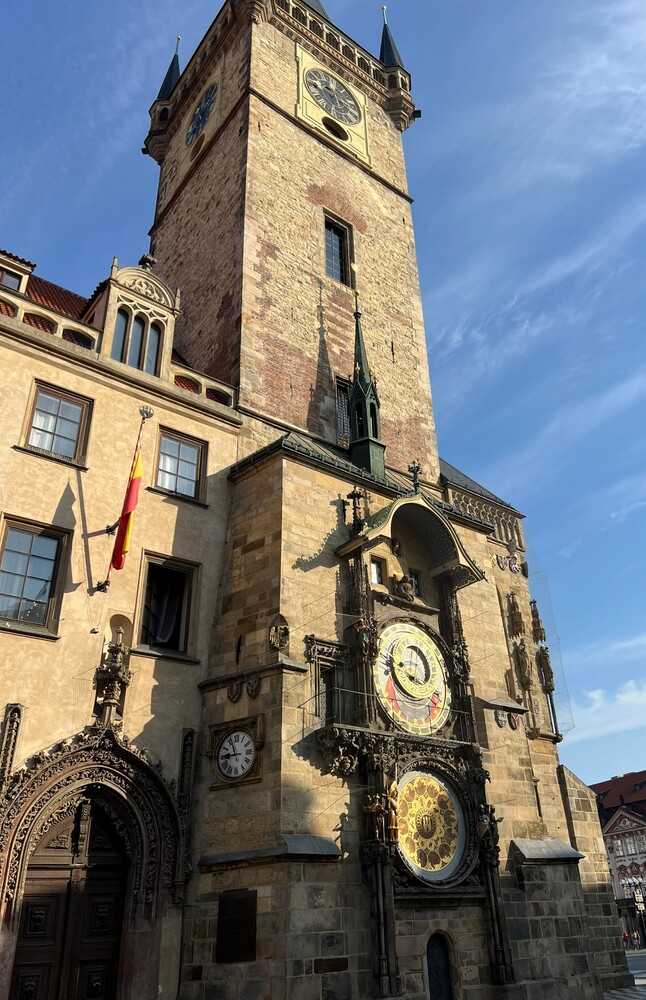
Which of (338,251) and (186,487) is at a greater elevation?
(338,251)

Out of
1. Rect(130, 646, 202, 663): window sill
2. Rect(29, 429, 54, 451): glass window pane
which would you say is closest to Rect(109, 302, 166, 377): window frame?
Rect(29, 429, 54, 451): glass window pane

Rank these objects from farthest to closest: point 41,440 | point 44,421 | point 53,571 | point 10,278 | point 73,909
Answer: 1. point 10,278
2. point 44,421
3. point 41,440
4. point 53,571
5. point 73,909

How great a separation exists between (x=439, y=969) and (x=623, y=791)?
2615 inches

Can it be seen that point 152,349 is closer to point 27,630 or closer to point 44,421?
point 44,421

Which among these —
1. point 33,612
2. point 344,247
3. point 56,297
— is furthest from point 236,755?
point 344,247

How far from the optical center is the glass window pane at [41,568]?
11.6 metres

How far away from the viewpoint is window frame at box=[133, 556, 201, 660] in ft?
40.0

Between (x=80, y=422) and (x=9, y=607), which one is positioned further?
(x=80, y=422)

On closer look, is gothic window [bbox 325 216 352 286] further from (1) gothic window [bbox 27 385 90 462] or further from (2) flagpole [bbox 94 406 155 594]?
(1) gothic window [bbox 27 385 90 462]

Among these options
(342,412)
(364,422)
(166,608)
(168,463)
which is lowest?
(166,608)

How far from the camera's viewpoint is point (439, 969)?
11.5 m

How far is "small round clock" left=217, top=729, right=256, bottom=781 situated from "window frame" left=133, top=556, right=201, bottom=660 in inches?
61.7

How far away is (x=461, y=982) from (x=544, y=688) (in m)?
8.24

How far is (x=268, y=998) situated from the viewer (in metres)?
9.54
